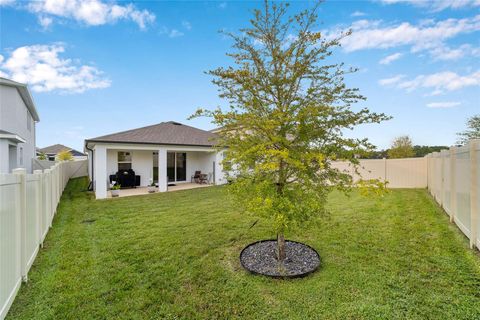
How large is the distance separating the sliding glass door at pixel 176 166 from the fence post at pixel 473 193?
47.3 feet

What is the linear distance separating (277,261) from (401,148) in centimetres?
3042

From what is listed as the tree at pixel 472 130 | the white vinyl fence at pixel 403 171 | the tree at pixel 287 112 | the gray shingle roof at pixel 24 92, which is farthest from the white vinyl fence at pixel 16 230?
the tree at pixel 472 130

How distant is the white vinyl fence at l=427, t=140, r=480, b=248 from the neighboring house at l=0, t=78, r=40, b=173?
1674 centimetres

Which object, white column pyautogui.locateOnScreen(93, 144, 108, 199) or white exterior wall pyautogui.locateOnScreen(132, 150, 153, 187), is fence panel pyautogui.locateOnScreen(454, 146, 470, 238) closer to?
white column pyautogui.locateOnScreen(93, 144, 108, 199)

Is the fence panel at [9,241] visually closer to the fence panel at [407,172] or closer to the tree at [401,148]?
the fence panel at [407,172]

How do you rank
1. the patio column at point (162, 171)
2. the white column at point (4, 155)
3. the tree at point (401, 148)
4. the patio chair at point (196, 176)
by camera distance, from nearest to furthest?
1. the white column at point (4, 155)
2. the patio column at point (162, 171)
3. the patio chair at point (196, 176)
4. the tree at point (401, 148)

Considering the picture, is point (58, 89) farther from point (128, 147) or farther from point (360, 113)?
point (360, 113)

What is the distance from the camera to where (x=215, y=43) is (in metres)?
10.7

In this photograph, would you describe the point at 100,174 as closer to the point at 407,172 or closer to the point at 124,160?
the point at 124,160

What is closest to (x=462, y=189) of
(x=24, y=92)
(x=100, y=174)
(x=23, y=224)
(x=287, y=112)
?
(x=287, y=112)

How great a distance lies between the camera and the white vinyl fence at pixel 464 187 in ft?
14.5

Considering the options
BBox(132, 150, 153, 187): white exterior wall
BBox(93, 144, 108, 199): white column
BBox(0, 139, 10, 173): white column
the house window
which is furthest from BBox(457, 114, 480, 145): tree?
BBox(0, 139, 10, 173): white column

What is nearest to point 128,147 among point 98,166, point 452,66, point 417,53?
point 98,166

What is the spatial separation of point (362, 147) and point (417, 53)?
886cm
